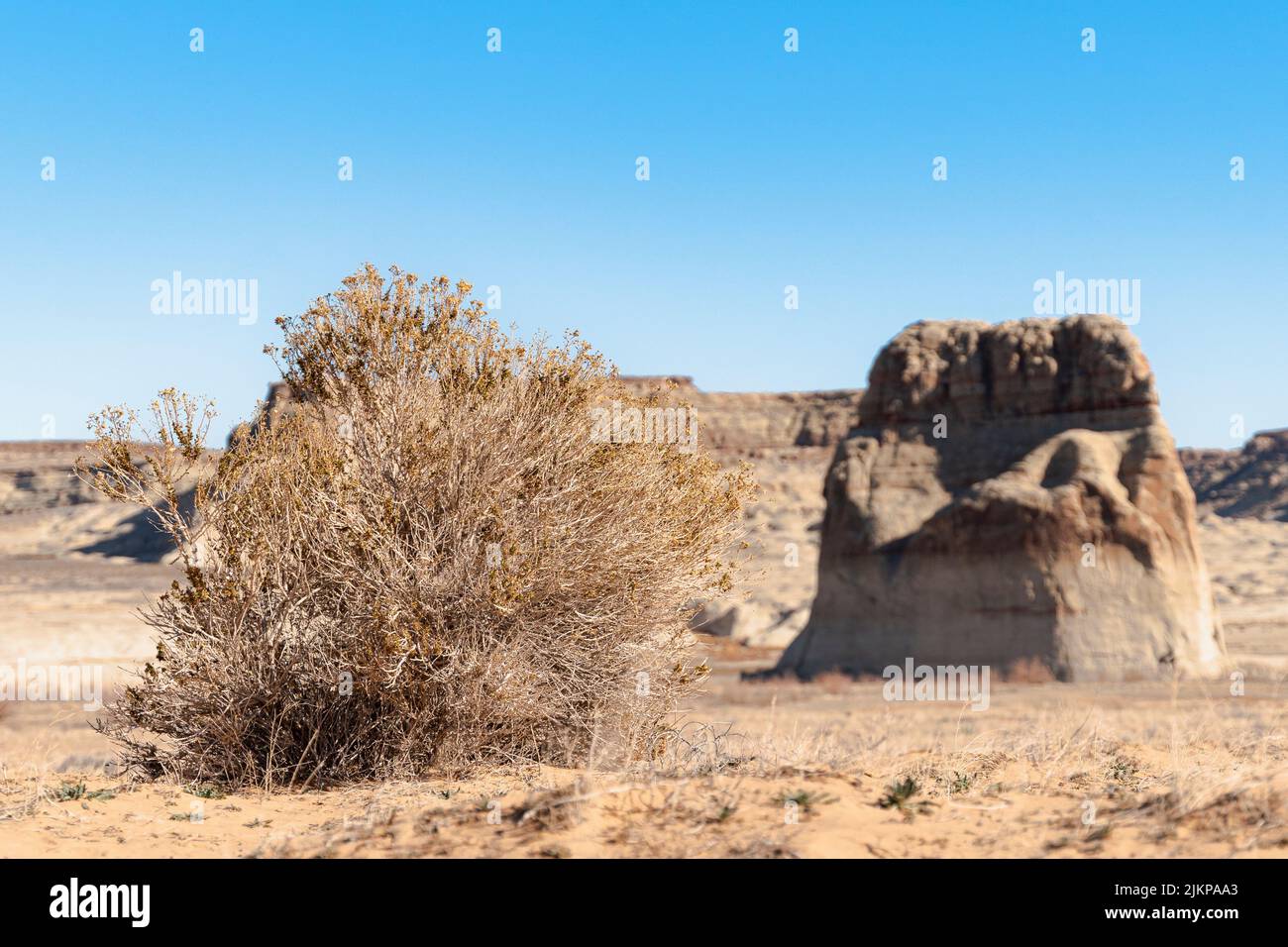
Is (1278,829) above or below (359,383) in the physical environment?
below

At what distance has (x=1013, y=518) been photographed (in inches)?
1118

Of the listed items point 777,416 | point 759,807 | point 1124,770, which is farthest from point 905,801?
point 777,416

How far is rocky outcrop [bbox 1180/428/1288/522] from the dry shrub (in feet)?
271

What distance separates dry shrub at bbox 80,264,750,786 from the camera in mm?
8414

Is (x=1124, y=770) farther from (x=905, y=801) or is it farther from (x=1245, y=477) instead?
(x=1245, y=477)

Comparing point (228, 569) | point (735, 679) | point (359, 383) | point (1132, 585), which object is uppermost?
point (359, 383)

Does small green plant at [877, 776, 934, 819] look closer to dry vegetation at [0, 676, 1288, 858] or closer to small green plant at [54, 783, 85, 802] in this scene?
dry vegetation at [0, 676, 1288, 858]

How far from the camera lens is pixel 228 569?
865 cm

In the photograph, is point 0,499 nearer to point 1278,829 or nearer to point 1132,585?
point 1132,585

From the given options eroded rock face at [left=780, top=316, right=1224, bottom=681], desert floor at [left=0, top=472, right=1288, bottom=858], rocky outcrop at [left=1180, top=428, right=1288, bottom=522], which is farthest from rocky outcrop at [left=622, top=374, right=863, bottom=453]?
desert floor at [left=0, top=472, right=1288, bottom=858]

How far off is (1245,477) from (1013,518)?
76.9m

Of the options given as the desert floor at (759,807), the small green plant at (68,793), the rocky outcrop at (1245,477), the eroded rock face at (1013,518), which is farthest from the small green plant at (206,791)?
the rocky outcrop at (1245,477)
